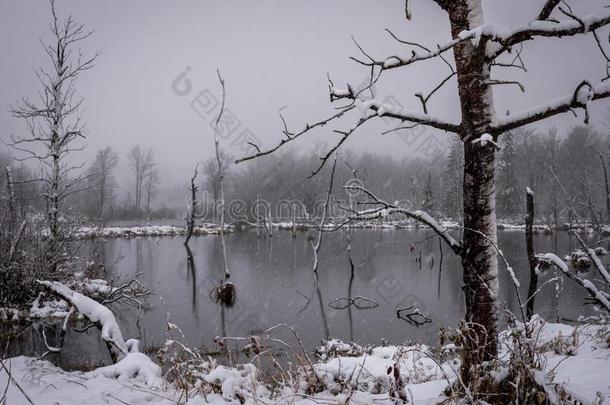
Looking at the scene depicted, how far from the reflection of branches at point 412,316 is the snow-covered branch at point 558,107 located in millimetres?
10567

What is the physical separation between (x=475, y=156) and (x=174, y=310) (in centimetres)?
1363

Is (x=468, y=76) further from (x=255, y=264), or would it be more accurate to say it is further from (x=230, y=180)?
(x=230, y=180)

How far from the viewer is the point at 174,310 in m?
13.8

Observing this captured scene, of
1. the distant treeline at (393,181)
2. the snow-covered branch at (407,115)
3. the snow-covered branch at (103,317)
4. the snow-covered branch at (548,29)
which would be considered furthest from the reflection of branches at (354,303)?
the distant treeline at (393,181)

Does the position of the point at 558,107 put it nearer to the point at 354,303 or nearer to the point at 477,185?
the point at 477,185

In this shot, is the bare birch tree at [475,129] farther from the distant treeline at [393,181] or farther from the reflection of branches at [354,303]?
the distant treeline at [393,181]

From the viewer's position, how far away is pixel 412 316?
500 inches

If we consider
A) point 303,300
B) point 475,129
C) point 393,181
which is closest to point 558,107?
point 475,129

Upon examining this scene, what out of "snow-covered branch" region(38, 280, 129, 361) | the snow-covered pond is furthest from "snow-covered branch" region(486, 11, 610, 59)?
the snow-covered pond

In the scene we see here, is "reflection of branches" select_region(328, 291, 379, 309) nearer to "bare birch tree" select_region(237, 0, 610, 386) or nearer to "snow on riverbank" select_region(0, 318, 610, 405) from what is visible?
"snow on riverbank" select_region(0, 318, 610, 405)

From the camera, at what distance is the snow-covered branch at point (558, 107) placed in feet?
7.54

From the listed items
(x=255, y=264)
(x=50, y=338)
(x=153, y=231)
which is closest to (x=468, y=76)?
(x=50, y=338)

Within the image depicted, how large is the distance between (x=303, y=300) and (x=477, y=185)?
13191mm

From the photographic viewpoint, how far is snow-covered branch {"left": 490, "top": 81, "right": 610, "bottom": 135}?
2297 millimetres
